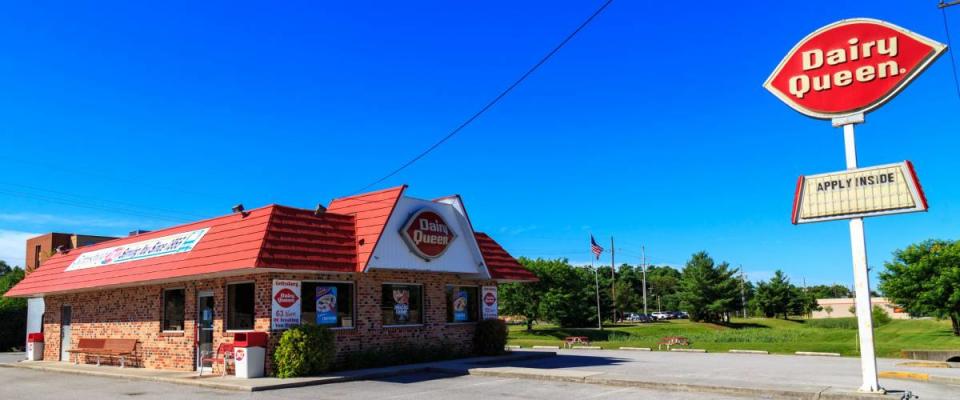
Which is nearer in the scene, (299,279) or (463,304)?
(299,279)

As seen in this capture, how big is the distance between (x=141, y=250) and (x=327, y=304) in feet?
25.1

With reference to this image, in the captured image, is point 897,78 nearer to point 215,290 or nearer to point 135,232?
point 215,290

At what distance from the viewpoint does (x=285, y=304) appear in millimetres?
17281

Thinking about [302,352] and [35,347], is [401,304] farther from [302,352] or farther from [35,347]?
[35,347]

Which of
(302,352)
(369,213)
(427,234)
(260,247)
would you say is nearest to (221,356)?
(302,352)

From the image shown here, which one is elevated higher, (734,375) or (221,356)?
(221,356)

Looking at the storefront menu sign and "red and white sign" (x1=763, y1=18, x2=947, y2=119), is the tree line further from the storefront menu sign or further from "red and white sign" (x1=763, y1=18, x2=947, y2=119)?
"red and white sign" (x1=763, y1=18, x2=947, y2=119)

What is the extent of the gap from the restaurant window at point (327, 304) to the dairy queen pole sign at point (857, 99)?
11680 mm

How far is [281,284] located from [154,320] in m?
5.95

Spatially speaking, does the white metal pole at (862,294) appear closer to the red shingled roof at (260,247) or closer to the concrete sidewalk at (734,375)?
the concrete sidewalk at (734,375)

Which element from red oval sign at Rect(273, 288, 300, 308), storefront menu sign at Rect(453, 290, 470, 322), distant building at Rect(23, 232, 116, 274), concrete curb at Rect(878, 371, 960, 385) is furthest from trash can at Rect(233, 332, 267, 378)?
distant building at Rect(23, 232, 116, 274)

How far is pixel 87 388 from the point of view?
53.2 ft

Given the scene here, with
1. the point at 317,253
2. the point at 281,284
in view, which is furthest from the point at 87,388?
the point at 317,253

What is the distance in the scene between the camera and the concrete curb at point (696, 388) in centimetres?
1200
